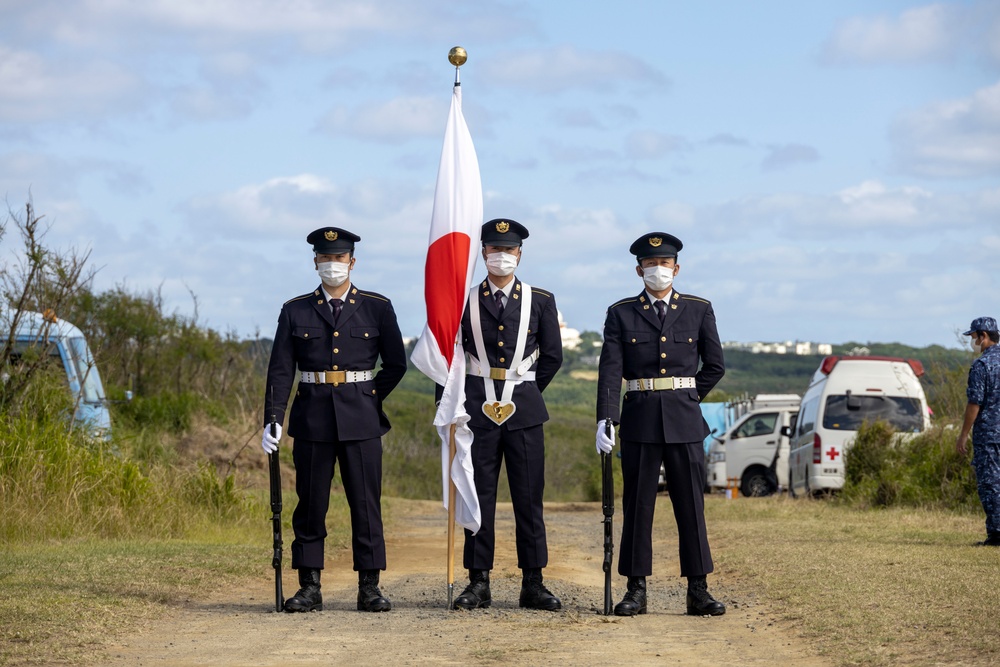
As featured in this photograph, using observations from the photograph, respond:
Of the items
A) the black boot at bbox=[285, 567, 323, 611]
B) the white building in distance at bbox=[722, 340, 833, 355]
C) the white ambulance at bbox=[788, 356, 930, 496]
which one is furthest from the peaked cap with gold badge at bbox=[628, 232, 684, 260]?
the white building in distance at bbox=[722, 340, 833, 355]

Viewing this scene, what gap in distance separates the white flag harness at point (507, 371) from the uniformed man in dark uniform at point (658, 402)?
0.50 metres

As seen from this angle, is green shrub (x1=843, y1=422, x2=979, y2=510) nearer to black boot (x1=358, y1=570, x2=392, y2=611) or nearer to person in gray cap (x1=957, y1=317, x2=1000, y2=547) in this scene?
person in gray cap (x1=957, y1=317, x2=1000, y2=547)

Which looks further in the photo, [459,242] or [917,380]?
[917,380]

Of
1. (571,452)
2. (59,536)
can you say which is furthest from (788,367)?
(59,536)

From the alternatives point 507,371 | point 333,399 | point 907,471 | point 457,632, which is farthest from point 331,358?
point 907,471

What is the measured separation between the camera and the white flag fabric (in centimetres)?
892

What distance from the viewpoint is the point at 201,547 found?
40.7 feet

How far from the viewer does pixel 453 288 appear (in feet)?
30.8

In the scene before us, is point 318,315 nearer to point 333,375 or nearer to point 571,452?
point 333,375

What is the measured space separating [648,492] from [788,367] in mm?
75036

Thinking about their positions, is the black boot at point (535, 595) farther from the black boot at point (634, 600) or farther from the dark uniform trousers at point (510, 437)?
the black boot at point (634, 600)

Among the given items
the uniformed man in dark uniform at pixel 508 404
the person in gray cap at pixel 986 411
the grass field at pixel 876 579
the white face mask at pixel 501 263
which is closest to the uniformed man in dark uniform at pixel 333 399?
the uniformed man in dark uniform at pixel 508 404

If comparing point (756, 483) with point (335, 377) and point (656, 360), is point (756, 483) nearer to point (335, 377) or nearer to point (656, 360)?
point (656, 360)

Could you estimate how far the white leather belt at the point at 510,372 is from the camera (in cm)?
891
